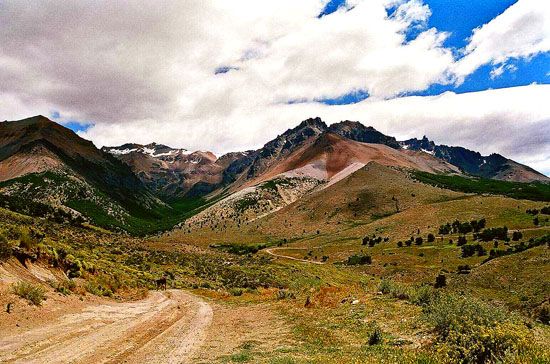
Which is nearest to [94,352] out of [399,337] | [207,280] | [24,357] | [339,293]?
[24,357]

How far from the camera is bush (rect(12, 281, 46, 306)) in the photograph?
20.5 metres

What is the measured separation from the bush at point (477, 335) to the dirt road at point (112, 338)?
984 centimetres

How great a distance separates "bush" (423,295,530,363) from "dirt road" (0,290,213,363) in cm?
984

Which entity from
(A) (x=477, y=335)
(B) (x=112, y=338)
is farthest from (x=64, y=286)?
(A) (x=477, y=335)

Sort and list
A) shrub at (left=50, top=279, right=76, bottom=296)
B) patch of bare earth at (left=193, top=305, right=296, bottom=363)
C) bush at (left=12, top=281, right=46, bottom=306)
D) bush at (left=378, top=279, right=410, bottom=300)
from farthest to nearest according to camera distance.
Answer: bush at (left=378, top=279, right=410, bottom=300), shrub at (left=50, top=279, right=76, bottom=296), bush at (left=12, top=281, right=46, bottom=306), patch of bare earth at (left=193, top=305, right=296, bottom=363)

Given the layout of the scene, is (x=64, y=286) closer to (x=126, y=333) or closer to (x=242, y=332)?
(x=126, y=333)

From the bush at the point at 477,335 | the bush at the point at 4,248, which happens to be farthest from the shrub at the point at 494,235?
the bush at the point at 4,248

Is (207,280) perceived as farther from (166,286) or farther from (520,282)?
(520,282)

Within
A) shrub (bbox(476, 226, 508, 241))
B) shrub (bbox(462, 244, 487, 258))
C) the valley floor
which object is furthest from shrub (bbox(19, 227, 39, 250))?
shrub (bbox(476, 226, 508, 241))

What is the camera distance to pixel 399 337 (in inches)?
650

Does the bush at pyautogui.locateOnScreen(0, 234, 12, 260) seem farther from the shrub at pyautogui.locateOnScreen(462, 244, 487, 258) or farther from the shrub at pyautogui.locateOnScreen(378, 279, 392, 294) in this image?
the shrub at pyautogui.locateOnScreen(462, 244, 487, 258)

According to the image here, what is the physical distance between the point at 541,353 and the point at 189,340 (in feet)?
47.7

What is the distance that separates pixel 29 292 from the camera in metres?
20.8

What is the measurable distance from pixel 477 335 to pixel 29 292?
21.9 m
